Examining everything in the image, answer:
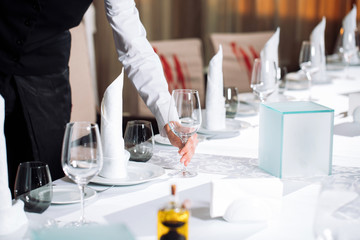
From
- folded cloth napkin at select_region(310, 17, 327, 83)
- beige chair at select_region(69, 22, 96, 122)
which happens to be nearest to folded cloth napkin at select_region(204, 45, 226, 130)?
folded cloth napkin at select_region(310, 17, 327, 83)

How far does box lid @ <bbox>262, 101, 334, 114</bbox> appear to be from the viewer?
141cm

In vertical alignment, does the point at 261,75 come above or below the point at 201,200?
above

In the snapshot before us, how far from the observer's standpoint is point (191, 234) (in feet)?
3.57

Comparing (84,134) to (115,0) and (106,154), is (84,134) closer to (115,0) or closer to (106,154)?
(106,154)

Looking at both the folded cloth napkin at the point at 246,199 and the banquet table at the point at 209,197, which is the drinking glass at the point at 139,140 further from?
the folded cloth napkin at the point at 246,199

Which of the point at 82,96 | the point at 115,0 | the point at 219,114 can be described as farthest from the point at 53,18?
the point at 82,96

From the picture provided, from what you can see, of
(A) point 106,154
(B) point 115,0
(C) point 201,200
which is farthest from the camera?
(B) point 115,0

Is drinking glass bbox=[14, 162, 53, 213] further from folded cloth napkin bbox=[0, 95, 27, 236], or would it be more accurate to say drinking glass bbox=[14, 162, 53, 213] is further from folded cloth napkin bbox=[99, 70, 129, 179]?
folded cloth napkin bbox=[99, 70, 129, 179]

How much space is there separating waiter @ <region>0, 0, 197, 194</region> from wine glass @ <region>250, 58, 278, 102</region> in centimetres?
37

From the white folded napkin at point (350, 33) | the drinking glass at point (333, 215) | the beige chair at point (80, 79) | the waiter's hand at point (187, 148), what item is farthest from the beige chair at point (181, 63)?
the drinking glass at point (333, 215)

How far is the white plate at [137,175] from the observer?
1.35 metres

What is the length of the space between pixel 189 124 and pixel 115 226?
559 mm

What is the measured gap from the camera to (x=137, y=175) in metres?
1.42

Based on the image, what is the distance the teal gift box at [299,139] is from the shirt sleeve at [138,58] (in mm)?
426
